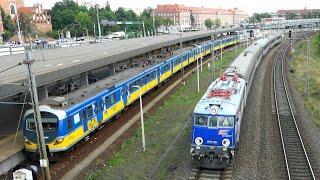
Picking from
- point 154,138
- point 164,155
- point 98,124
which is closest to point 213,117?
point 164,155

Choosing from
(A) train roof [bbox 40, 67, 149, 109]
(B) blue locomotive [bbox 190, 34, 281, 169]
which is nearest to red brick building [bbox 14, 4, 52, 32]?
(A) train roof [bbox 40, 67, 149, 109]

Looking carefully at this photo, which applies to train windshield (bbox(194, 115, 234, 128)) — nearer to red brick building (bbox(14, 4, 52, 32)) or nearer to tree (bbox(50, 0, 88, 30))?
tree (bbox(50, 0, 88, 30))

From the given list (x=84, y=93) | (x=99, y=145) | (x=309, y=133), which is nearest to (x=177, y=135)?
(x=99, y=145)

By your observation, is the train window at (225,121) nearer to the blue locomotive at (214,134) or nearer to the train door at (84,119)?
the blue locomotive at (214,134)

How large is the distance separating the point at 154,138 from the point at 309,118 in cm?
1136

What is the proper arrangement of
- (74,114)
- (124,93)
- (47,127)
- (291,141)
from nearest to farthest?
(47,127) < (74,114) < (291,141) < (124,93)

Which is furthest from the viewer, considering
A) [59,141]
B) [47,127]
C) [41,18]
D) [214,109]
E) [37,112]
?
[41,18]

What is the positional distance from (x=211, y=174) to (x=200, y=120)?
2.54m

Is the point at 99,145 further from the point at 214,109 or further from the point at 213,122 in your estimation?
the point at 214,109

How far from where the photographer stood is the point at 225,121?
1620 centimetres

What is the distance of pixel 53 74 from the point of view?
2109cm

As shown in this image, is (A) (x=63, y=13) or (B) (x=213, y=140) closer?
(B) (x=213, y=140)

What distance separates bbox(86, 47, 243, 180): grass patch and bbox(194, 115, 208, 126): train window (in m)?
2.68

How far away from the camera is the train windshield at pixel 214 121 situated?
16156 millimetres
